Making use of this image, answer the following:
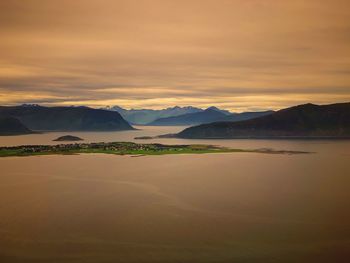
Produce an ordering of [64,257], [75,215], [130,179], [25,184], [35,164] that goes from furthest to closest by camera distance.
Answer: [35,164]
[130,179]
[25,184]
[75,215]
[64,257]

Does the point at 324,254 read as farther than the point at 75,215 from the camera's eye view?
No

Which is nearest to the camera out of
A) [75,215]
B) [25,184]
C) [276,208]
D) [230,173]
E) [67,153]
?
[75,215]

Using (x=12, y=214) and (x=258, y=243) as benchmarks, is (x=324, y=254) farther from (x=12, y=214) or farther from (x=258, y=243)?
(x=12, y=214)

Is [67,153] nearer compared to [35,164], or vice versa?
[35,164]

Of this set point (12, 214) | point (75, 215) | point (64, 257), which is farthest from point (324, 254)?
point (12, 214)

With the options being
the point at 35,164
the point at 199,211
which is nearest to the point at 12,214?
the point at 199,211

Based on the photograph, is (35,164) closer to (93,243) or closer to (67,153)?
(67,153)
